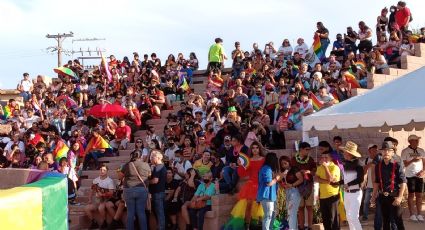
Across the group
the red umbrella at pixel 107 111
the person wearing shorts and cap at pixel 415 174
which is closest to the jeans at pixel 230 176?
the person wearing shorts and cap at pixel 415 174

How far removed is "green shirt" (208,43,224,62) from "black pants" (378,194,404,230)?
12.3 m

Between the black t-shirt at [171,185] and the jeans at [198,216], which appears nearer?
the jeans at [198,216]

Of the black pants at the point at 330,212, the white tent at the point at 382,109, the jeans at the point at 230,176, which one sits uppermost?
the white tent at the point at 382,109

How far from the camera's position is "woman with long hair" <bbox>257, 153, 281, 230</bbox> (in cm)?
1173

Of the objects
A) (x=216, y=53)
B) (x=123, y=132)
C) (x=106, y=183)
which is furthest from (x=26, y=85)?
(x=106, y=183)

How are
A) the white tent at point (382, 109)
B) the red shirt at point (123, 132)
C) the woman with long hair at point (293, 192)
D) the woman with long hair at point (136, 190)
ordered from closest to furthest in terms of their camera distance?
the white tent at point (382, 109) < the woman with long hair at point (293, 192) < the woman with long hair at point (136, 190) < the red shirt at point (123, 132)

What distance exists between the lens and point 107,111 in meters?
18.1

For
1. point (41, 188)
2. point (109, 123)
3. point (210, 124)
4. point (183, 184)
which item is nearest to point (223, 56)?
point (109, 123)

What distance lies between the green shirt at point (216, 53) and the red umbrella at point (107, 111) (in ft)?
16.0

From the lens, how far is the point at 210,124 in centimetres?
1567

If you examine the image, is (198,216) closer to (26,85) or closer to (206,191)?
(206,191)

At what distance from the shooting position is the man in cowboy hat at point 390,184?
1024 centimetres

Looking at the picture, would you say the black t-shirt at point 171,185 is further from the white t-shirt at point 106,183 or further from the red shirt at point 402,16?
the red shirt at point 402,16

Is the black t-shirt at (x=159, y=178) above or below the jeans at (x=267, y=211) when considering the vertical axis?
above
